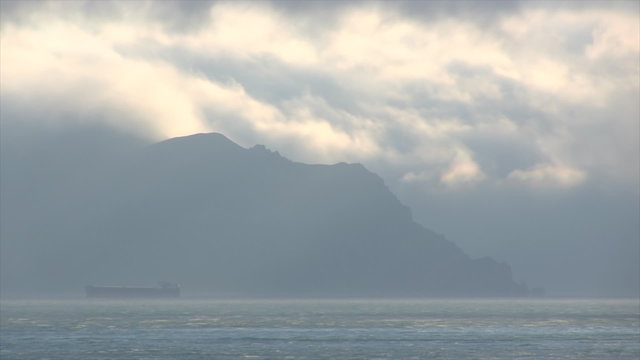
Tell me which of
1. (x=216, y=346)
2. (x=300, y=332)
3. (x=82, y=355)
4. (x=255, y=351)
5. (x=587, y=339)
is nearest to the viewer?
(x=82, y=355)

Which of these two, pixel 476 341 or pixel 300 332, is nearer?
pixel 476 341

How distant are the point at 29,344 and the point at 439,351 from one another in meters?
58.7

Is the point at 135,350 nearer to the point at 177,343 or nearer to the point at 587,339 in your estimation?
the point at 177,343

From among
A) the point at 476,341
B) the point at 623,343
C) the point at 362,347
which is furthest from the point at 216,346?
the point at 623,343

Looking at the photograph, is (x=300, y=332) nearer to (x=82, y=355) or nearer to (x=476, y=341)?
(x=476, y=341)

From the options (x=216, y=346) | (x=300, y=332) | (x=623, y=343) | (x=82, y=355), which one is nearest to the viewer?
(x=82, y=355)

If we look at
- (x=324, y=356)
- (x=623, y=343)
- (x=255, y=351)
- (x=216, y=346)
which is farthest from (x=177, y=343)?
(x=623, y=343)

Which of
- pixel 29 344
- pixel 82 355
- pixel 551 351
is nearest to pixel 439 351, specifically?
pixel 551 351

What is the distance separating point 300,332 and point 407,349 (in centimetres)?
4818

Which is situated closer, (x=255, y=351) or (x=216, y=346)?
(x=255, y=351)

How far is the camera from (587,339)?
578ft

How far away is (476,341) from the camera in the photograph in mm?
168000

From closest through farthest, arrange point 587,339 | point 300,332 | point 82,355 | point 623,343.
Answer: point 82,355 < point 623,343 < point 587,339 < point 300,332

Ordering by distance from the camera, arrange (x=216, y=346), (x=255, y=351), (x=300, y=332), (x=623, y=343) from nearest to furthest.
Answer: (x=255, y=351) < (x=216, y=346) < (x=623, y=343) < (x=300, y=332)
